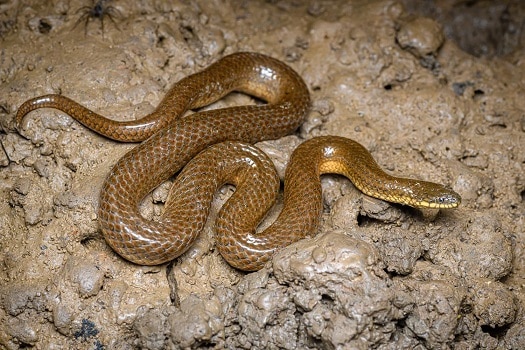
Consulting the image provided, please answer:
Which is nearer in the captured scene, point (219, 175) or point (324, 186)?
point (219, 175)

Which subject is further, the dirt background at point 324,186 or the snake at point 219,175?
the snake at point 219,175

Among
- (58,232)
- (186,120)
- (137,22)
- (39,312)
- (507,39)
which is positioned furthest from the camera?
(507,39)

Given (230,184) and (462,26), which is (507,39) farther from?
(230,184)

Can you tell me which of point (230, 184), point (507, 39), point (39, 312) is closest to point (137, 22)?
point (230, 184)

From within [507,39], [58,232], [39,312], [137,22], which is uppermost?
[507,39]
